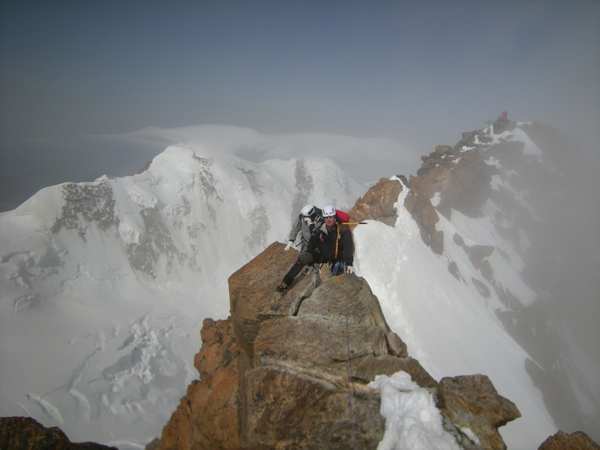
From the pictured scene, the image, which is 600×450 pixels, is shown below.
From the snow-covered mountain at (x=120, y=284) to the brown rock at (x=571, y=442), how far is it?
1555 inches

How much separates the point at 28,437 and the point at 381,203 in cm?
3981

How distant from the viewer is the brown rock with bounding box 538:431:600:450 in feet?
25.7

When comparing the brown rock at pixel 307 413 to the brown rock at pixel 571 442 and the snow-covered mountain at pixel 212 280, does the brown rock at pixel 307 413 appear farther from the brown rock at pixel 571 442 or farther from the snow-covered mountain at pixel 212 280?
the snow-covered mountain at pixel 212 280

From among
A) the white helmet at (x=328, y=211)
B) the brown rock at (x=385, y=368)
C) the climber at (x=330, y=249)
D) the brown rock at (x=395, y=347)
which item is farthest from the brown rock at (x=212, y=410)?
the white helmet at (x=328, y=211)

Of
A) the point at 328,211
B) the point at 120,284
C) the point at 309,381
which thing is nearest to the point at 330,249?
the point at 328,211

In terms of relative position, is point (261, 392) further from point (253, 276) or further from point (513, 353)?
point (513, 353)

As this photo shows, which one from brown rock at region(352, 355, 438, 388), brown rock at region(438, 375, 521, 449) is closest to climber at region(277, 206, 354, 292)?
brown rock at region(352, 355, 438, 388)

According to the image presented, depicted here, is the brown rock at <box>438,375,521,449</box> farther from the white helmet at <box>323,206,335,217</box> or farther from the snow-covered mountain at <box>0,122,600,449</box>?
the snow-covered mountain at <box>0,122,600,449</box>

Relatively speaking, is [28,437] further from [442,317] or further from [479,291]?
[479,291]

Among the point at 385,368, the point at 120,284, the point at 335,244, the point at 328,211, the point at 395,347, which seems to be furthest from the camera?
the point at 120,284

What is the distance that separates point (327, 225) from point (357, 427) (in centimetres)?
530

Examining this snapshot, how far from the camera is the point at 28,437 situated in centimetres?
724

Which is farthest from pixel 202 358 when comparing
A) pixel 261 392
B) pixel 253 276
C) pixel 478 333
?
pixel 478 333

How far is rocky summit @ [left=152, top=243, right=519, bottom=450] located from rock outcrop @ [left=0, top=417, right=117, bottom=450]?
13.1ft
